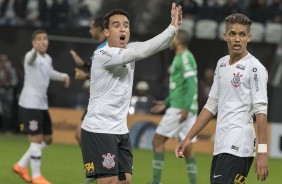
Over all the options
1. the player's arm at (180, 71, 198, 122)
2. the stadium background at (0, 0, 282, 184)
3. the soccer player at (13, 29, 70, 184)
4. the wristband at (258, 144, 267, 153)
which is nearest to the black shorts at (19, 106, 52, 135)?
the soccer player at (13, 29, 70, 184)

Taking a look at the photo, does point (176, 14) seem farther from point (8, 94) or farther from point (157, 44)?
point (8, 94)

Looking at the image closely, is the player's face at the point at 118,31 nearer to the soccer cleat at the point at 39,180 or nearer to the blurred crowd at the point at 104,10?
the soccer cleat at the point at 39,180

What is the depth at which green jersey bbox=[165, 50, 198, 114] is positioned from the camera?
11352 millimetres

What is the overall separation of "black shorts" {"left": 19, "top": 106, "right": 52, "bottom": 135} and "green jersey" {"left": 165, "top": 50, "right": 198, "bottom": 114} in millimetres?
1812

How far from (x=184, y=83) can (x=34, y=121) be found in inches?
84.8

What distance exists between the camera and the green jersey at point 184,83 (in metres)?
11.4

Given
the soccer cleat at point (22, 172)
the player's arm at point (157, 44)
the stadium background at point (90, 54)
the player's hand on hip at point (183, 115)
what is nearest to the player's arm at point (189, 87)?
the player's hand on hip at point (183, 115)

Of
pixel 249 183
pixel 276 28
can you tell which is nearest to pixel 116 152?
pixel 249 183

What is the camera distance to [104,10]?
2114 centimetres

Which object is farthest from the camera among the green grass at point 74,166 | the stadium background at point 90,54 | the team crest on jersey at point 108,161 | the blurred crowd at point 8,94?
the blurred crowd at point 8,94

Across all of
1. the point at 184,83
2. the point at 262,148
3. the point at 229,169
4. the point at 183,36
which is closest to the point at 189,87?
the point at 184,83

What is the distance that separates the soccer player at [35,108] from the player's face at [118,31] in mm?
4172

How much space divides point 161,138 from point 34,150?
176 centimetres

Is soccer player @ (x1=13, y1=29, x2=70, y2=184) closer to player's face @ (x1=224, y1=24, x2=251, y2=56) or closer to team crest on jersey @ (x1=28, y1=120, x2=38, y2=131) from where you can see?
team crest on jersey @ (x1=28, y1=120, x2=38, y2=131)
